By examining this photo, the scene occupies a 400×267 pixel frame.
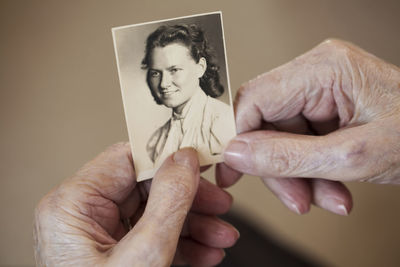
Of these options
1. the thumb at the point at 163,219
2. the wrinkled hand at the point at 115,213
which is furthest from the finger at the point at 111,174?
the thumb at the point at 163,219

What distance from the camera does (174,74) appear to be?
0.79 meters

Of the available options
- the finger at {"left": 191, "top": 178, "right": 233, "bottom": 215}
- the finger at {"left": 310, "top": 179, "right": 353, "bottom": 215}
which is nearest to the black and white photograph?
the finger at {"left": 191, "top": 178, "right": 233, "bottom": 215}

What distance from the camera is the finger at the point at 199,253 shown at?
110 cm

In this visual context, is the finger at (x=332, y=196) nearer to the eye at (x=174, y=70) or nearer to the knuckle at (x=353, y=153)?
the knuckle at (x=353, y=153)

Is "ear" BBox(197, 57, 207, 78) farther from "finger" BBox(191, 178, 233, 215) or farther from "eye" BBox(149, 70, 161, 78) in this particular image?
"finger" BBox(191, 178, 233, 215)

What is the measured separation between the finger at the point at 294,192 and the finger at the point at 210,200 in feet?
0.59

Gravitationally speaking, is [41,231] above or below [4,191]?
above

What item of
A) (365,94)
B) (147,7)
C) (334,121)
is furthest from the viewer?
(147,7)

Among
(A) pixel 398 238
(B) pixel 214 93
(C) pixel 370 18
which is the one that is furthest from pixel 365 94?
(A) pixel 398 238

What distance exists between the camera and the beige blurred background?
136 centimetres

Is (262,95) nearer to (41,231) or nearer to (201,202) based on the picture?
(201,202)

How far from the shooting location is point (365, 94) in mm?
830

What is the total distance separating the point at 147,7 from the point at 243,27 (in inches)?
18.4

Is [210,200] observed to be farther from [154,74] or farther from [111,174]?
[154,74]
